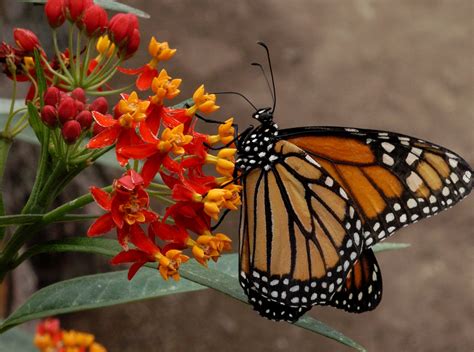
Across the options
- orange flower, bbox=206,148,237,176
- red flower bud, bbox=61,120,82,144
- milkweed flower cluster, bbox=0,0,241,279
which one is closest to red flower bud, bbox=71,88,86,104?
milkweed flower cluster, bbox=0,0,241,279

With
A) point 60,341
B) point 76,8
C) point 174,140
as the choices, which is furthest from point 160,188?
point 60,341

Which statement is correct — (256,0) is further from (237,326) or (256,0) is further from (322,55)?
(237,326)

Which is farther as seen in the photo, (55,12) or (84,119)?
(55,12)

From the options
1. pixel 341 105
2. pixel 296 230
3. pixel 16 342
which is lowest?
pixel 16 342

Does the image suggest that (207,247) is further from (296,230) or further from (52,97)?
(296,230)

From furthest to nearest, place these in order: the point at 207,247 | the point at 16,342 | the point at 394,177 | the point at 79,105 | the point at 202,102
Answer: the point at 16,342
the point at 394,177
the point at 202,102
the point at 207,247
the point at 79,105

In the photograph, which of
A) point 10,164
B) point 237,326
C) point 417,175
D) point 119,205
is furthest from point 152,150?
point 237,326

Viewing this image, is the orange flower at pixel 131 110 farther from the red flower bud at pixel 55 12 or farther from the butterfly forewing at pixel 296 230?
the butterfly forewing at pixel 296 230
